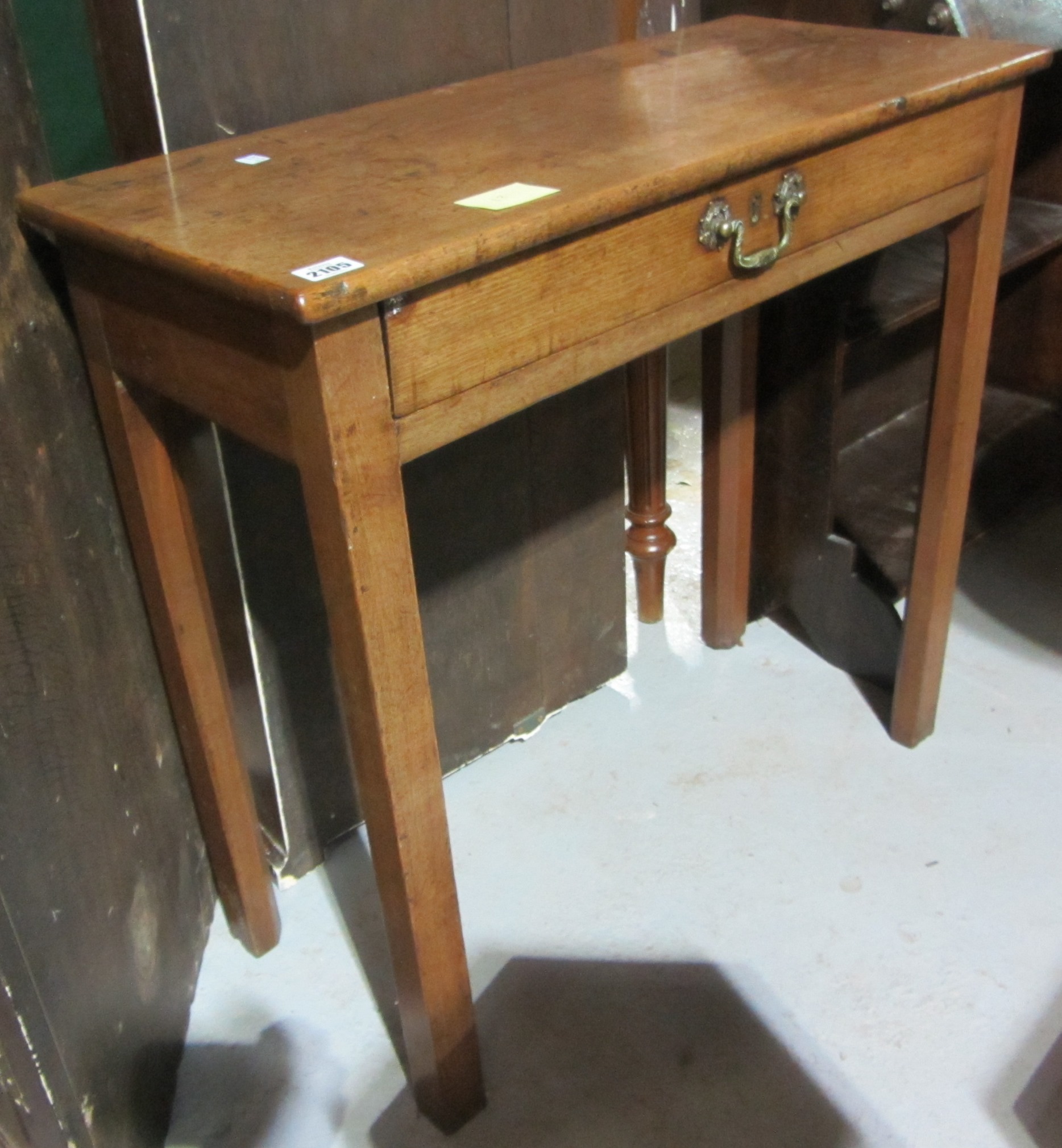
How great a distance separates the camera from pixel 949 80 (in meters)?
1.01

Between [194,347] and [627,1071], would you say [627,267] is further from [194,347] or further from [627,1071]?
[627,1071]

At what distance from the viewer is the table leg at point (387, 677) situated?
2.33ft

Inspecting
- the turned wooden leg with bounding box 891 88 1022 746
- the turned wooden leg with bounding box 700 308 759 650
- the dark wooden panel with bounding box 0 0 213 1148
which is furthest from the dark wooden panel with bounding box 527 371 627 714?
the dark wooden panel with bounding box 0 0 213 1148

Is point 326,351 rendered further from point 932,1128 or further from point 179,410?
point 932,1128

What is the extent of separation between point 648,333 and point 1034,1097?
76cm

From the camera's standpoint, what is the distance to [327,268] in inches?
26.6

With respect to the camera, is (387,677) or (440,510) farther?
(440,510)

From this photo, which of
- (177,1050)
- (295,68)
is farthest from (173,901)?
(295,68)

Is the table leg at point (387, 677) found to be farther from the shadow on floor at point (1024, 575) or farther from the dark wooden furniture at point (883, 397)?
the shadow on floor at point (1024, 575)

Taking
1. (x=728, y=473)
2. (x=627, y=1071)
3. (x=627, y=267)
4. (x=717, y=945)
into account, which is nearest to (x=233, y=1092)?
(x=627, y=1071)

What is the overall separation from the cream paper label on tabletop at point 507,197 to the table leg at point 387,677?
0.13m

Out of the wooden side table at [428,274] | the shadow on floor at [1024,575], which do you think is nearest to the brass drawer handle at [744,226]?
the wooden side table at [428,274]

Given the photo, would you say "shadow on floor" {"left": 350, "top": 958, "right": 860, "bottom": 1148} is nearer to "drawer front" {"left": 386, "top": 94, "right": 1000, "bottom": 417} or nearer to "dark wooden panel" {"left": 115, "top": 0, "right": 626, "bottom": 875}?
"dark wooden panel" {"left": 115, "top": 0, "right": 626, "bottom": 875}

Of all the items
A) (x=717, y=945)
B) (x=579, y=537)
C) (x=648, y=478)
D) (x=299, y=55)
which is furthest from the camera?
(x=648, y=478)
